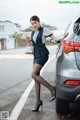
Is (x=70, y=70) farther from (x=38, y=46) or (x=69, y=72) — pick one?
(x=38, y=46)

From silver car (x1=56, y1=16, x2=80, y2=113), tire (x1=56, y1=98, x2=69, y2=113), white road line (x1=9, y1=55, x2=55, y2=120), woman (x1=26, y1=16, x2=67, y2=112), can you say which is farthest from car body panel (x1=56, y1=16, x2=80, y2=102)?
white road line (x1=9, y1=55, x2=55, y2=120)

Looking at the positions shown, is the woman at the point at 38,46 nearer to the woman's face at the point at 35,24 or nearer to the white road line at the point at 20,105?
the woman's face at the point at 35,24

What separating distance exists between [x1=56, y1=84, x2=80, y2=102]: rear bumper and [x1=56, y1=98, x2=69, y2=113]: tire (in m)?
0.54

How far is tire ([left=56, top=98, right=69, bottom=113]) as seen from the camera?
5.58 m

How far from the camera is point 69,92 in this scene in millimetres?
4902

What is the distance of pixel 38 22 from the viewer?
600cm

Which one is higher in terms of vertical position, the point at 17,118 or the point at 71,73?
the point at 71,73

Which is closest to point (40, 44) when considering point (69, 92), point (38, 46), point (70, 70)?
point (38, 46)

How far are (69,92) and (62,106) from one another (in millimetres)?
807

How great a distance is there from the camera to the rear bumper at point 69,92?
15.9 ft

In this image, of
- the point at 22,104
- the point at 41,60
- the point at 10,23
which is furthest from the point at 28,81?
the point at 10,23

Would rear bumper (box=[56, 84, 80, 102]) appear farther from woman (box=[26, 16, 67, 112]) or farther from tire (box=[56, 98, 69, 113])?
woman (box=[26, 16, 67, 112])

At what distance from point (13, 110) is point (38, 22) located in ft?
5.80

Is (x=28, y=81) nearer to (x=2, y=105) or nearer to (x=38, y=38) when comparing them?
(x=2, y=105)
